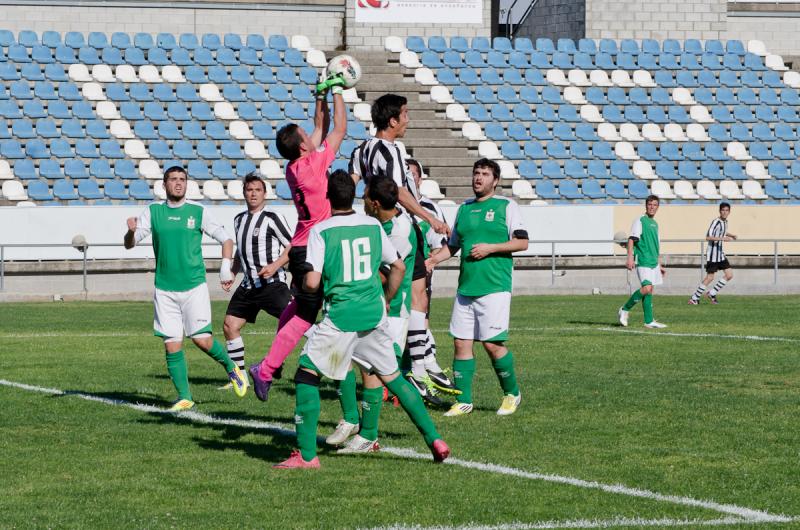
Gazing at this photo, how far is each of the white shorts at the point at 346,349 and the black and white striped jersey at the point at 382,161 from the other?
91.2 inches

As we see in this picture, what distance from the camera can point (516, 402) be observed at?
10.7 m

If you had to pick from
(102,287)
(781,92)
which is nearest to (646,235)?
(102,287)

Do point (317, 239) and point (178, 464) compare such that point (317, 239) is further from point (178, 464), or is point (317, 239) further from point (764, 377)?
point (764, 377)

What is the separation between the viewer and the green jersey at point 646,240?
21.1 meters

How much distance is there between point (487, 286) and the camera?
417 inches

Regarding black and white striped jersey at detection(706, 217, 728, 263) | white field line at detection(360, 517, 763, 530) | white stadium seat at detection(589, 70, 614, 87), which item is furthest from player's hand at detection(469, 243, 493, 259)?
white stadium seat at detection(589, 70, 614, 87)

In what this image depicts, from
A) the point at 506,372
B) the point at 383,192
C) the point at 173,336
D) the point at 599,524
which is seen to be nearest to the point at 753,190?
the point at 506,372

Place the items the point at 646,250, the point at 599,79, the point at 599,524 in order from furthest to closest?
1. the point at 599,79
2. the point at 646,250
3. the point at 599,524

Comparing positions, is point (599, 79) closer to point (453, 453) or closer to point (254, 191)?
point (254, 191)

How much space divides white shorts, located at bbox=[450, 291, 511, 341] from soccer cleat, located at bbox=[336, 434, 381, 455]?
6.77 feet

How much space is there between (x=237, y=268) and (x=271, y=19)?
26.9 metres

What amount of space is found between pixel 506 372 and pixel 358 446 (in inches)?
87.8

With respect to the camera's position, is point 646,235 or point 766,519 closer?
point 766,519

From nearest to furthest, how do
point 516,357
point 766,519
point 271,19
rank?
point 766,519 → point 516,357 → point 271,19
